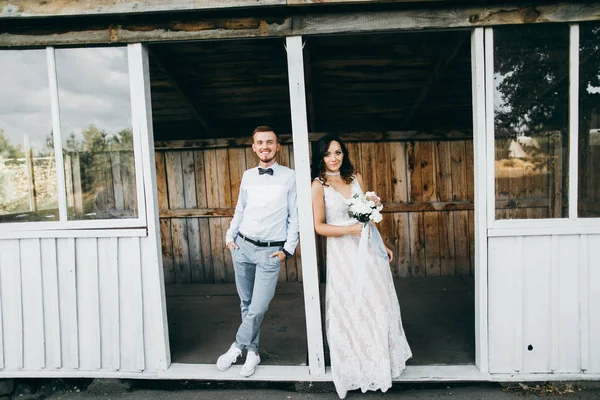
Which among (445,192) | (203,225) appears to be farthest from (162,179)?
(445,192)

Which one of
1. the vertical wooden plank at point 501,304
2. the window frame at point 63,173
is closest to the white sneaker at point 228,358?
the window frame at point 63,173

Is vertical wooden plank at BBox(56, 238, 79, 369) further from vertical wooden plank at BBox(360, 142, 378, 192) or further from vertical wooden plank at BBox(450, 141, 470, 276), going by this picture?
vertical wooden plank at BBox(450, 141, 470, 276)

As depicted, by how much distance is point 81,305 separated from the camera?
349cm

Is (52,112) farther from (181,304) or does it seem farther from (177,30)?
(181,304)

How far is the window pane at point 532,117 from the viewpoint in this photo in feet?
10.4

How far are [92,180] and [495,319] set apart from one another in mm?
3422

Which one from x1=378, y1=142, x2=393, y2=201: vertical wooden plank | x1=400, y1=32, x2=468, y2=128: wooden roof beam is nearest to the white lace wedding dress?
x1=400, y1=32, x2=468, y2=128: wooden roof beam

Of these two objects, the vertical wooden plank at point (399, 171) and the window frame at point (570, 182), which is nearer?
the window frame at point (570, 182)

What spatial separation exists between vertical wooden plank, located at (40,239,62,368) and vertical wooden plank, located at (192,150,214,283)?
2.83 m

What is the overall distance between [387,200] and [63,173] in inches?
166

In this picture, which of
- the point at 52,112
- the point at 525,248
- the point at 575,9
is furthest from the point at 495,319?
the point at 52,112

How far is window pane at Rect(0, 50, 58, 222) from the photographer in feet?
11.1

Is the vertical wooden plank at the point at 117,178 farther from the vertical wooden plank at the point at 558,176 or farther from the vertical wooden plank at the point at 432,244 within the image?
the vertical wooden plank at the point at 432,244

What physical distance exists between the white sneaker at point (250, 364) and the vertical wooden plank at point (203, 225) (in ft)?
9.75
